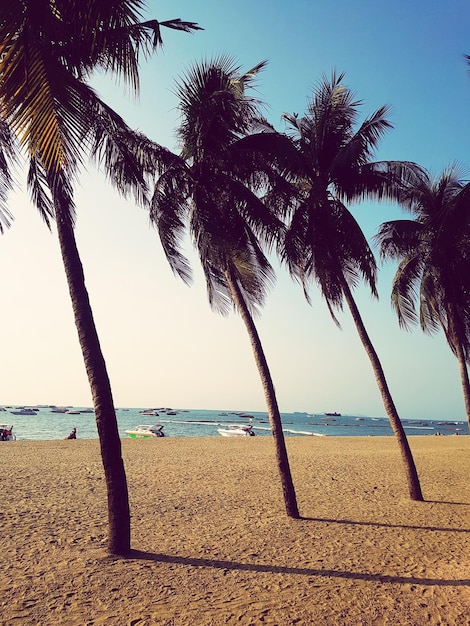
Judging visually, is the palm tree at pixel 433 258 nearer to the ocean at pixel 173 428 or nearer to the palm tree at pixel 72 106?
the palm tree at pixel 72 106

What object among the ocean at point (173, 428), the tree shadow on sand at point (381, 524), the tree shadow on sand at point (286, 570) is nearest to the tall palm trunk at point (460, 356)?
the tree shadow on sand at point (381, 524)

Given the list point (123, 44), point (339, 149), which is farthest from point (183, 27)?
point (339, 149)

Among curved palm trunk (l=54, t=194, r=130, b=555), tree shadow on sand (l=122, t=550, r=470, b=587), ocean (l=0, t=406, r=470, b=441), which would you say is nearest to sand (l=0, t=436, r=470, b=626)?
tree shadow on sand (l=122, t=550, r=470, b=587)

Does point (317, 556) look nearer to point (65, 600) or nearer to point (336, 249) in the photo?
point (65, 600)

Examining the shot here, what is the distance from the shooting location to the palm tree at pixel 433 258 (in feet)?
47.8

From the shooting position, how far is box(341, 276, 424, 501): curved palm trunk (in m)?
11.3

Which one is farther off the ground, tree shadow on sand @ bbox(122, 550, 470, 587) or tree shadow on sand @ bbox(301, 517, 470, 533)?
tree shadow on sand @ bbox(122, 550, 470, 587)

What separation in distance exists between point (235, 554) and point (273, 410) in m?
3.46

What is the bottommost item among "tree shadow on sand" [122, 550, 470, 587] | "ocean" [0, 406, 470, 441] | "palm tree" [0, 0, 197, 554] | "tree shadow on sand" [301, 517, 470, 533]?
"ocean" [0, 406, 470, 441]

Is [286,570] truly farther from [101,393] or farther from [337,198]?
[337,198]

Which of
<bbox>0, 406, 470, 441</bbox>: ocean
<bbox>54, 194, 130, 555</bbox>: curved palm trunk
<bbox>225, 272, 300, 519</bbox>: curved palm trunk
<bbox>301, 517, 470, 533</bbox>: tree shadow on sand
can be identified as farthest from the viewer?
<bbox>0, 406, 470, 441</bbox>: ocean

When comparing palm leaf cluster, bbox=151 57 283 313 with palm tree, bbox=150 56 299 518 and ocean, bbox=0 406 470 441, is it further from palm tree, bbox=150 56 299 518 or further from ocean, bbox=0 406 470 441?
ocean, bbox=0 406 470 441

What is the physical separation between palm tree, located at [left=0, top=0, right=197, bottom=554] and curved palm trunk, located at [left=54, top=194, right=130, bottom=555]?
2 cm

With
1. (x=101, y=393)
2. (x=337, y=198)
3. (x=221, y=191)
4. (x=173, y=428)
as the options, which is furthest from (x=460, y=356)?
(x=173, y=428)
